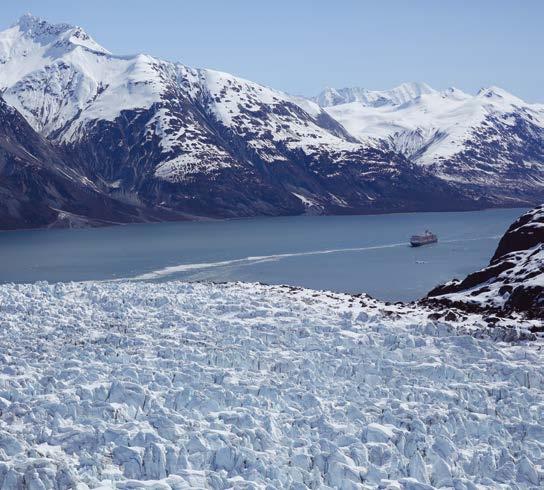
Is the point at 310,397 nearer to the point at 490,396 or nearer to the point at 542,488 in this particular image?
the point at 490,396

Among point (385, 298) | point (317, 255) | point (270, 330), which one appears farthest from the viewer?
point (317, 255)

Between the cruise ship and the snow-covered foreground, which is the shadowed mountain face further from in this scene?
the cruise ship

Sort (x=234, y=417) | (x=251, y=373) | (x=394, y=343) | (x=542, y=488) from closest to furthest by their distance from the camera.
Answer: (x=542, y=488)
(x=234, y=417)
(x=251, y=373)
(x=394, y=343)

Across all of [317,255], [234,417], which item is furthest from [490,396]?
[317,255]

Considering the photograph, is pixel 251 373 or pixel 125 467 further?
pixel 251 373

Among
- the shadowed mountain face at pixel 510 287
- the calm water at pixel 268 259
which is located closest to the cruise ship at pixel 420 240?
the calm water at pixel 268 259

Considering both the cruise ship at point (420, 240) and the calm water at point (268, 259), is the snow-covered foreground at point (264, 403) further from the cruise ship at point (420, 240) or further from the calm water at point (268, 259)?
the cruise ship at point (420, 240)
